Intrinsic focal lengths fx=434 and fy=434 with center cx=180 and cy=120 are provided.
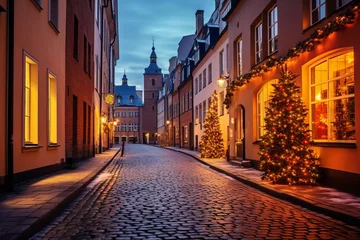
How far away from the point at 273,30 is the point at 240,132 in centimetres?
557

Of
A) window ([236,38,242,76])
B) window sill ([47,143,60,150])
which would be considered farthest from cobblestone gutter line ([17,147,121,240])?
window ([236,38,242,76])

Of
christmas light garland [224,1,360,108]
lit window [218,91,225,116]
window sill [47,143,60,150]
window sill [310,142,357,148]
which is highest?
christmas light garland [224,1,360,108]

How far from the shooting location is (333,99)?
1015 cm

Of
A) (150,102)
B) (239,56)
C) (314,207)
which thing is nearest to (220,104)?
(239,56)

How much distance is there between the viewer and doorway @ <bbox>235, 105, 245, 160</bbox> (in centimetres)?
1802

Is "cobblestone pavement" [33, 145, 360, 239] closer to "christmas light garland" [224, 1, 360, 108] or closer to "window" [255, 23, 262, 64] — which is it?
"christmas light garland" [224, 1, 360, 108]

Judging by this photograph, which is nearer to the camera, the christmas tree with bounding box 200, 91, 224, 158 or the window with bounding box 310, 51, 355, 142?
the window with bounding box 310, 51, 355, 142

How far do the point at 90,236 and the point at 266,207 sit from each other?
3.76 meters

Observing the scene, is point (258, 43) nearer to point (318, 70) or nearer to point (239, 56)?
point (239, 56)

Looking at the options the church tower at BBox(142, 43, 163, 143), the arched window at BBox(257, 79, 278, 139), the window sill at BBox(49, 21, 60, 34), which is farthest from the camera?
the church tower at BBox(142, 43, 163, 143)

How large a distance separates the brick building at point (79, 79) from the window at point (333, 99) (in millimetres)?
9115

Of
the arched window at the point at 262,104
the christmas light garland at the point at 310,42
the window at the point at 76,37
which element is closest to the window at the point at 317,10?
the christmas light garland at the point at 310,42

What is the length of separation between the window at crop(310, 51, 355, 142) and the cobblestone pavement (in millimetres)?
2218

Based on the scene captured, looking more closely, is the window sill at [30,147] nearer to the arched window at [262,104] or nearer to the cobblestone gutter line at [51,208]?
the cobblestone gutter line at [51,208]
